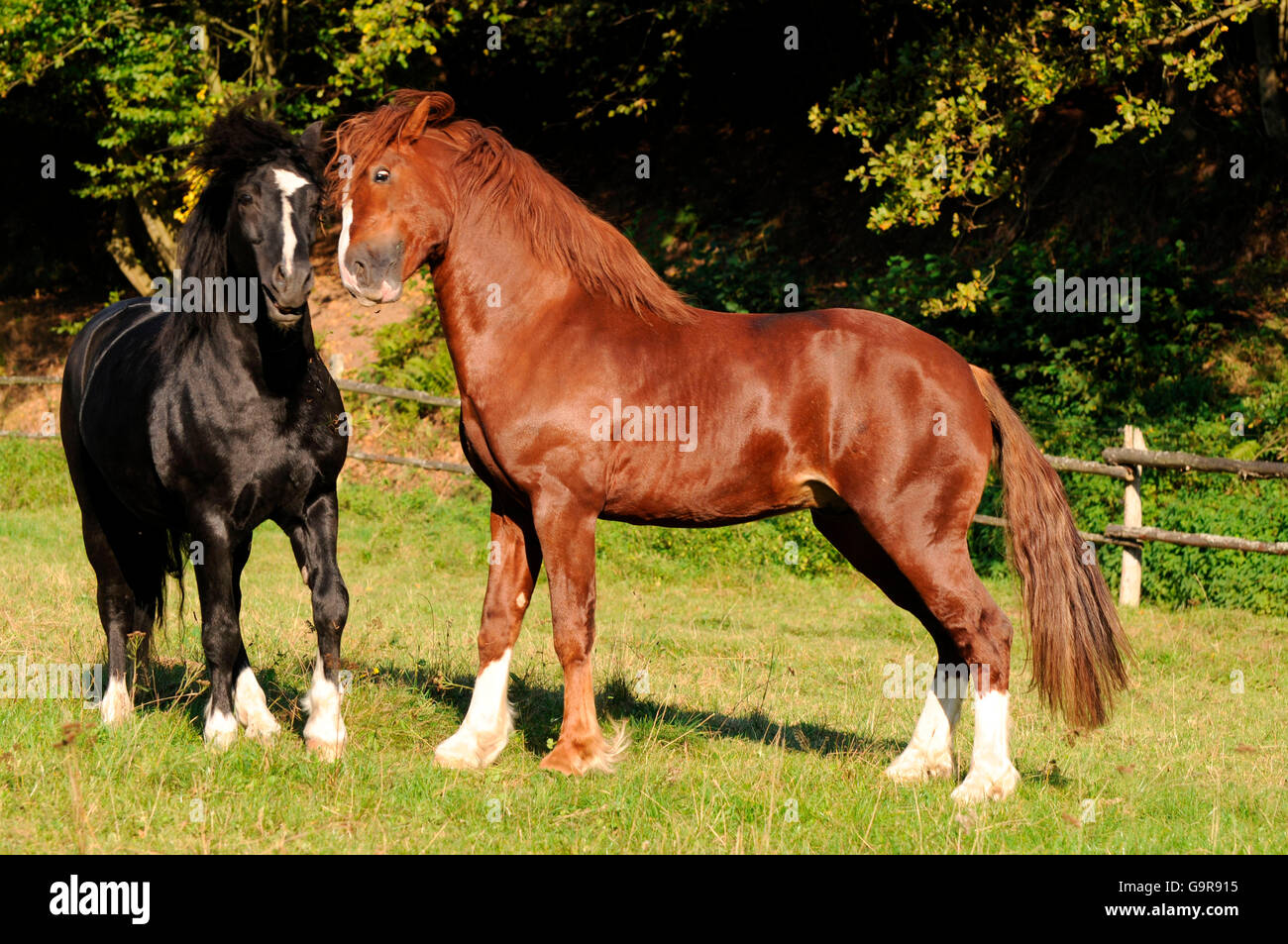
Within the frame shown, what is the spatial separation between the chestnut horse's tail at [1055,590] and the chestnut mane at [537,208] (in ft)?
4.95

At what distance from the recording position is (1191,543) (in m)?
10.2

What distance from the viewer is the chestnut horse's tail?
4809 mm

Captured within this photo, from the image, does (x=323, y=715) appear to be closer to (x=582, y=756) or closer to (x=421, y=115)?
(x=582, y=756)

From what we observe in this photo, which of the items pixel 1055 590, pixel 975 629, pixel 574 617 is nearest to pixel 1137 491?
pixel 1055 590

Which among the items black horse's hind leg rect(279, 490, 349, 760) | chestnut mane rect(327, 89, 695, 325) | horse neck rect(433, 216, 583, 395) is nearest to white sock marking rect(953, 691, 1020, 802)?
chestnut mane rect(327, 89, 695, 325)

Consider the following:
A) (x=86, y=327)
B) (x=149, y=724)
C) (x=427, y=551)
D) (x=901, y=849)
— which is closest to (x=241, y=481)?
(x=149, y=724)

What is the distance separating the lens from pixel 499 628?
16.4ft

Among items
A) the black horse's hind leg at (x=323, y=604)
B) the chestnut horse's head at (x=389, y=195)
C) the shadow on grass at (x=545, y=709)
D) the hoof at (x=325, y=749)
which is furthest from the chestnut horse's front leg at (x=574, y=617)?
the chestnut horse's head at (x=389, y=195)

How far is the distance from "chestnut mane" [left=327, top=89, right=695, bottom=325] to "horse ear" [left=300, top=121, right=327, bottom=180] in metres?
0.22

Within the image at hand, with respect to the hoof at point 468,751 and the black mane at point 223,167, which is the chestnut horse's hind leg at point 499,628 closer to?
the hoof at point 468,751

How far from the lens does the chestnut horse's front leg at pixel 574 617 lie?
4.71m

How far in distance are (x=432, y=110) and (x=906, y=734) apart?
3.84 m

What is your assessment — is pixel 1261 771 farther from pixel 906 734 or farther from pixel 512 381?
pixel 512 381

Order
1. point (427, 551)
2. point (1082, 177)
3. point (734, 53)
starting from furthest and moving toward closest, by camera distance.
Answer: point (734, 53) → point (1082, 177) → point (427, 551)
